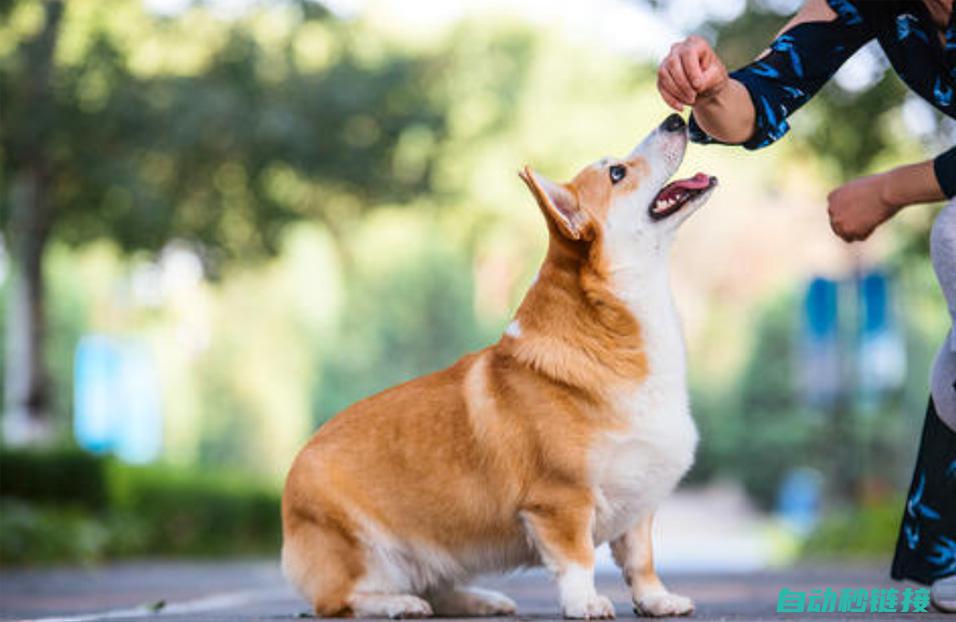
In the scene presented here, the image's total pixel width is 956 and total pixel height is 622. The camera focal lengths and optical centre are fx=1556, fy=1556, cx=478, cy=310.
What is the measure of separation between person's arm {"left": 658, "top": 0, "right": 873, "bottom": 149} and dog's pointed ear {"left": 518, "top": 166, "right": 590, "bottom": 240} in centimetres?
44

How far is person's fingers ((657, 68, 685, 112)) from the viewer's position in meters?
3.89

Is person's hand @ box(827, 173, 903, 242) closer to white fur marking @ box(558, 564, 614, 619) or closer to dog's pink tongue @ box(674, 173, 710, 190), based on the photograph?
dog's pink tongue @ box(674, 173, 710, 190)

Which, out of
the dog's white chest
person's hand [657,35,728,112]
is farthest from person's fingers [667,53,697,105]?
the dog's white chest

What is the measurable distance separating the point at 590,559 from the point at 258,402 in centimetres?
3543

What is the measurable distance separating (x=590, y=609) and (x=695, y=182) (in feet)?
4.13

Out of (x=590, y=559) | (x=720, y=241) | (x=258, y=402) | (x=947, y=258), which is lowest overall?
(x=258, y=402)

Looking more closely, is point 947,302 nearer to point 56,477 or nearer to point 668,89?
point 668,89

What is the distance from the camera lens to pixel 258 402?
39094 mm

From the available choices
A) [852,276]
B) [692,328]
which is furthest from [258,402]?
[852,276]

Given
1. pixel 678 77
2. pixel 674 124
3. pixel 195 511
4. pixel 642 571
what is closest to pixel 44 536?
pixel 195 511

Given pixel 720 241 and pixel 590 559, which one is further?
pixel 720 241

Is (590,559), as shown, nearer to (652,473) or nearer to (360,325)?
(652,473)

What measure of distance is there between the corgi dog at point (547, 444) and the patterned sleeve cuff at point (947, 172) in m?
0.68

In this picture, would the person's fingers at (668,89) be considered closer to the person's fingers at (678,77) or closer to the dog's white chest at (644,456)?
the person's fingers at (678,77)
